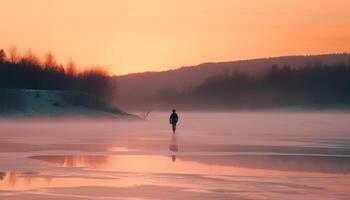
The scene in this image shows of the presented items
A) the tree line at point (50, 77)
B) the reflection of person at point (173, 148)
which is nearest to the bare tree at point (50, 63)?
the tree line at point (50, 77)

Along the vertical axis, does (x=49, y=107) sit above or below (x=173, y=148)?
above

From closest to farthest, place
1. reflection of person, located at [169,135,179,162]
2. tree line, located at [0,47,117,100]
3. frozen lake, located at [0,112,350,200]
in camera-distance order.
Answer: frozen lake, located at [0,112,350,200]
reflection of person, located at [169,135,179,162]
tree line, located at [0,47,117,100]

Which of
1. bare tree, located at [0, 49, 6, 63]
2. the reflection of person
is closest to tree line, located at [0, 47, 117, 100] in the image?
bare tree, located at [0, 49, 6, 63]

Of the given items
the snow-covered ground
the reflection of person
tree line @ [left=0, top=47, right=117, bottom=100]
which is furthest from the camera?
tree line @ [left=0, top=47, right=117, bottom=100]

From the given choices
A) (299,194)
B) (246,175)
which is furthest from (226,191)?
(246,175)

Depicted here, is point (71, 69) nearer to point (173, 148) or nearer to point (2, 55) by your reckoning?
point (2, 55)

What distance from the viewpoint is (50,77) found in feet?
403

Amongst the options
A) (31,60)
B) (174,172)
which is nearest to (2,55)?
(31,60)

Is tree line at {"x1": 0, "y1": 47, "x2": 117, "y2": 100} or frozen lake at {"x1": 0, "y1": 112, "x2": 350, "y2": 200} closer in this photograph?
frozen lake at {"x1": 0, "y1": 112, "x2": 350, "y2": 200}

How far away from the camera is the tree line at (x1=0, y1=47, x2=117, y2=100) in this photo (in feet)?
379

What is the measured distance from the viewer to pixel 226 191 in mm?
17297

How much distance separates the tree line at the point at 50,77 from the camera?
115 meters

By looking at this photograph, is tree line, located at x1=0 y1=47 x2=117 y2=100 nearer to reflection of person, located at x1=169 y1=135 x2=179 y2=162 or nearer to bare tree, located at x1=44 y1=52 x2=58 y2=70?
bare tree, located at x1=44 y1=52 x2=58 y2=70

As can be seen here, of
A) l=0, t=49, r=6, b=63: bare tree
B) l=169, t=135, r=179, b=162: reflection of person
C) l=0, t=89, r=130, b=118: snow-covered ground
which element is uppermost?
l=0, t=49, r=6, b=63: bare tree
